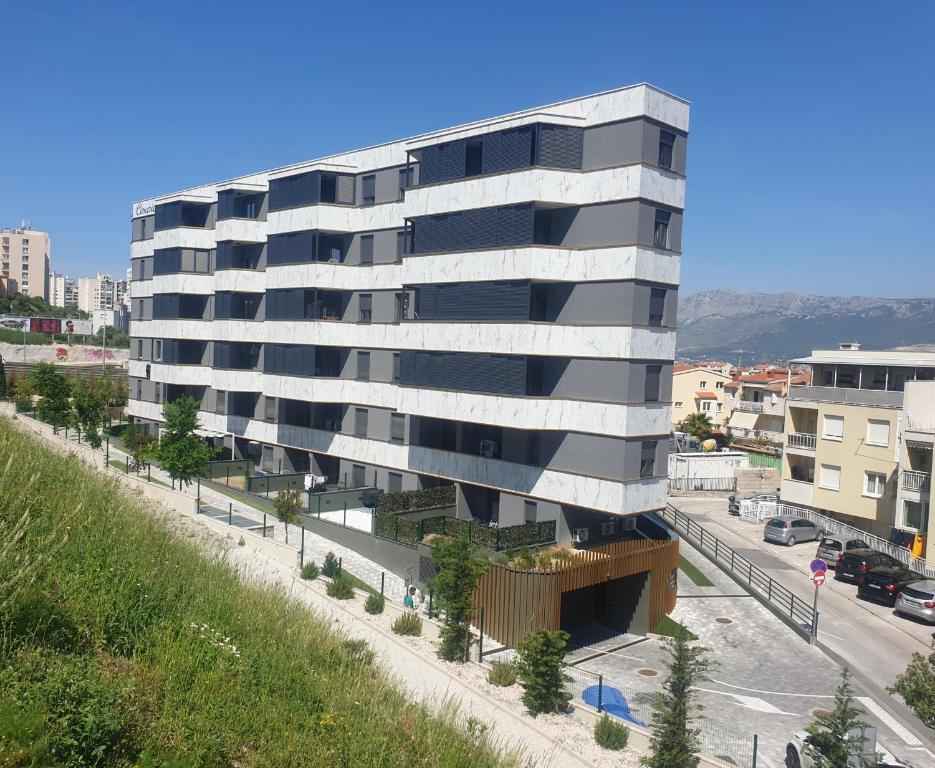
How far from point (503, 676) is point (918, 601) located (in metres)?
18.9

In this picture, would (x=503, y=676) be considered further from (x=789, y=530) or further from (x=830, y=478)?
(x=830, y=478)

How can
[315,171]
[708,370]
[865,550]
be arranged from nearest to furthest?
[865,550]
[315,171]
[708,370]

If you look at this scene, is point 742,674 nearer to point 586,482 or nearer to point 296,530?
point 586,482

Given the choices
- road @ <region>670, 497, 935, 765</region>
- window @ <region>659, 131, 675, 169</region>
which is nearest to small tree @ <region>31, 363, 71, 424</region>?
window @ <region>659, 131, 675, 169</region>

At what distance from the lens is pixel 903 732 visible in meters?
19.7

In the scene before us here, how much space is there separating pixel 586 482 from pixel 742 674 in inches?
323

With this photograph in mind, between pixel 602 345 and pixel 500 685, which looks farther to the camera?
pixel 602 345

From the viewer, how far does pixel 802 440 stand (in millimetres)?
47250

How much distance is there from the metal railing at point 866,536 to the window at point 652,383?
1717 centimetres

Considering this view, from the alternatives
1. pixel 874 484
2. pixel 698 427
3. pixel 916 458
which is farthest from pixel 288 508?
pixel 698 427

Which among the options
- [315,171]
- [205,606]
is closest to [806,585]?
[205,606]

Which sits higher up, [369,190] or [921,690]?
[369,190]

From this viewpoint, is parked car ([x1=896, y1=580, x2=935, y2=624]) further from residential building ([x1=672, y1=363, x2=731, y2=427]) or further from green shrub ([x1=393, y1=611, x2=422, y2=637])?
residential building ([x1=672, y1=363, x2=731, y2=427])

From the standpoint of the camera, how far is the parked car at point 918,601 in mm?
28234
